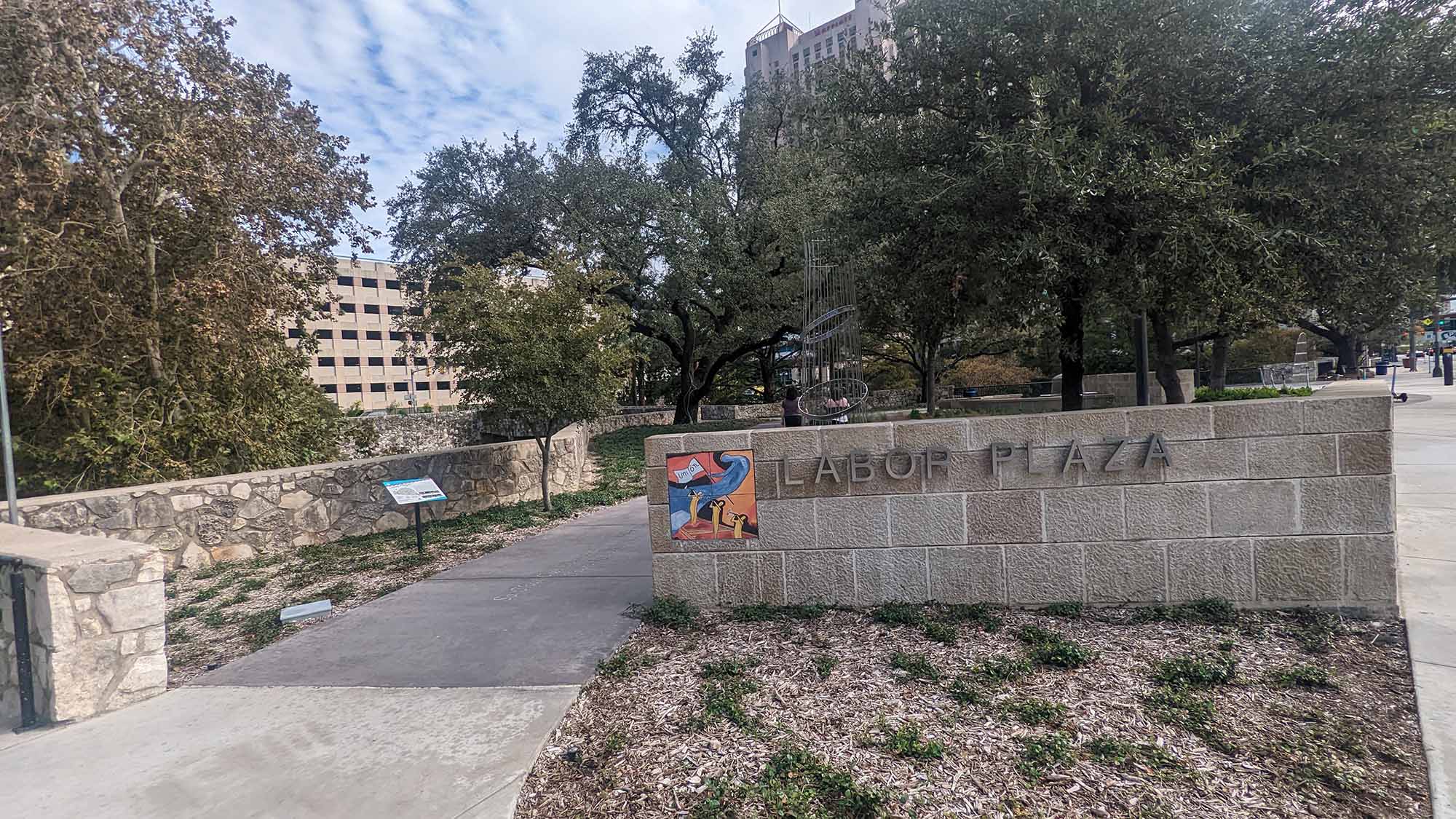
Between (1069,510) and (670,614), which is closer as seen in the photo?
(1069,510)

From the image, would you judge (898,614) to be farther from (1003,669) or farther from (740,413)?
(740,413)

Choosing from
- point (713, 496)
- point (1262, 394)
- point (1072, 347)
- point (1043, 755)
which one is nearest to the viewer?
point (1043, 755)

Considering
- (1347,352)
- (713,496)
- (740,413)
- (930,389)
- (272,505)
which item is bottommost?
(272,505)

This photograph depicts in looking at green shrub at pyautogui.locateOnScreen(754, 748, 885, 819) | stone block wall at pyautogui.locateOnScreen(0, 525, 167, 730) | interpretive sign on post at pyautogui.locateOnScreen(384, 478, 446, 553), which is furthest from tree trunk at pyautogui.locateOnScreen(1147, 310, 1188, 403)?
stone block wall at pyautogui.locateOnScreen(0, 525, 167, 730)

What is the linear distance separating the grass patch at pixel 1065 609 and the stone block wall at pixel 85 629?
19.1ft

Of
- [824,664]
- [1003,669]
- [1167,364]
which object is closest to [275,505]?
[824,664]

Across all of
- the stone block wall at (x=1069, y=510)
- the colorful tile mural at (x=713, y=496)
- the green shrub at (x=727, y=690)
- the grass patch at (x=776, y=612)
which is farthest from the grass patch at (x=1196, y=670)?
the colorful tile mural at (x=713, y=496)

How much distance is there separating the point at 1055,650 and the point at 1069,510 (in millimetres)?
1114

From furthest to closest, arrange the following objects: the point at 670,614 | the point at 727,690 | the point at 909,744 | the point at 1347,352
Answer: the point at 1347,352, the point at 670,614, the point at 727,690, the point at 909,744

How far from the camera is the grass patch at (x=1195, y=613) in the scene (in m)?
4.45

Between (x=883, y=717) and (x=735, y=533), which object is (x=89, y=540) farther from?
(x=883, y=717)

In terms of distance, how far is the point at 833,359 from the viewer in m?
7.55

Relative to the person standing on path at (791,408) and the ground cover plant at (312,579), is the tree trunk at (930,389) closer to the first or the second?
the person standing on path at (791,408)

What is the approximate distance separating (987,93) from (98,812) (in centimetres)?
780
